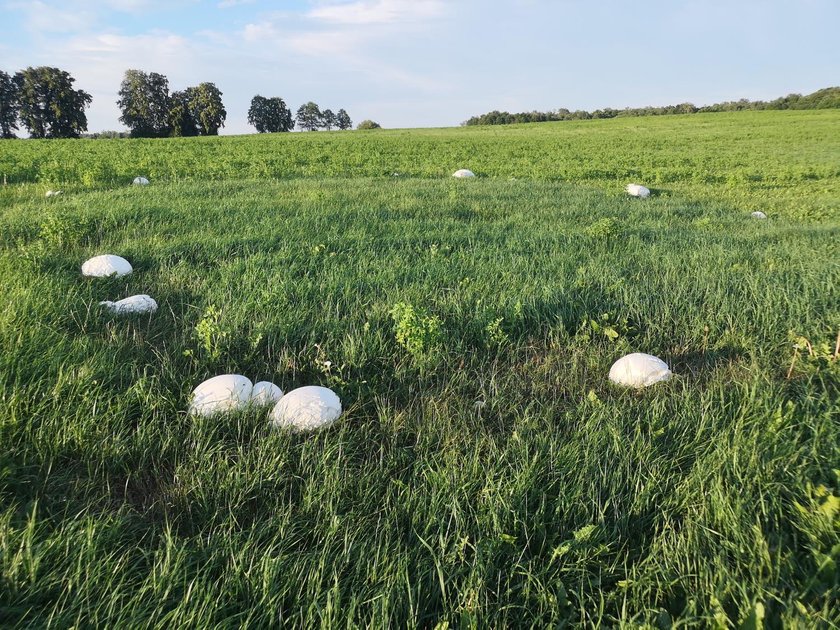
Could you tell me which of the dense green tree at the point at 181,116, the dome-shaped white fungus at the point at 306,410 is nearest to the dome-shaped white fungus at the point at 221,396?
the dome-shaped white fungus at the point at 306,410

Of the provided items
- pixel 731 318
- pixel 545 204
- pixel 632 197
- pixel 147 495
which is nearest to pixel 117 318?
pixel 147 495

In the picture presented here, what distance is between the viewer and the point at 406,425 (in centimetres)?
252

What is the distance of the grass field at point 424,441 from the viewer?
159 cm

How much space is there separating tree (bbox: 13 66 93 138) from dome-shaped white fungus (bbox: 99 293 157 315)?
7336 centimetres

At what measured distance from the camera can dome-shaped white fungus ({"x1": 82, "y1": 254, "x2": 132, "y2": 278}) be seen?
13.9 feet

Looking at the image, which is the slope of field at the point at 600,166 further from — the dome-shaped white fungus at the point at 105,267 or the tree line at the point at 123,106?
the tree line at the point at 123,106

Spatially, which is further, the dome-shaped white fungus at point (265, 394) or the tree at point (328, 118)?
the tree at point (328, 118)

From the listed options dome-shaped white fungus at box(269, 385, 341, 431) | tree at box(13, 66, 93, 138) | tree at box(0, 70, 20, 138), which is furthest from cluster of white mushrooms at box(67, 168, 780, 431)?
tree at box(0, 70, 20, 138)

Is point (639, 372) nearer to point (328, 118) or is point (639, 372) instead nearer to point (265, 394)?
point (265, 394)

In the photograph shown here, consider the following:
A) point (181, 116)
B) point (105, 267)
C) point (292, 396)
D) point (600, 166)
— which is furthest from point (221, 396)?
point (181, 116)

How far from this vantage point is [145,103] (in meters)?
67.4

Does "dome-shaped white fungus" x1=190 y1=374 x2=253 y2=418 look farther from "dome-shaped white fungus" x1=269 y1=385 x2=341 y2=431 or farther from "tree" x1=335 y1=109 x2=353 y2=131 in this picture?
"tree" x1=335 y1=109 x2=353 y2=131

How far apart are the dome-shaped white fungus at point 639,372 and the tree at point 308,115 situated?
11635 centimetres

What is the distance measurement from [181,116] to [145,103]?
5.57m
